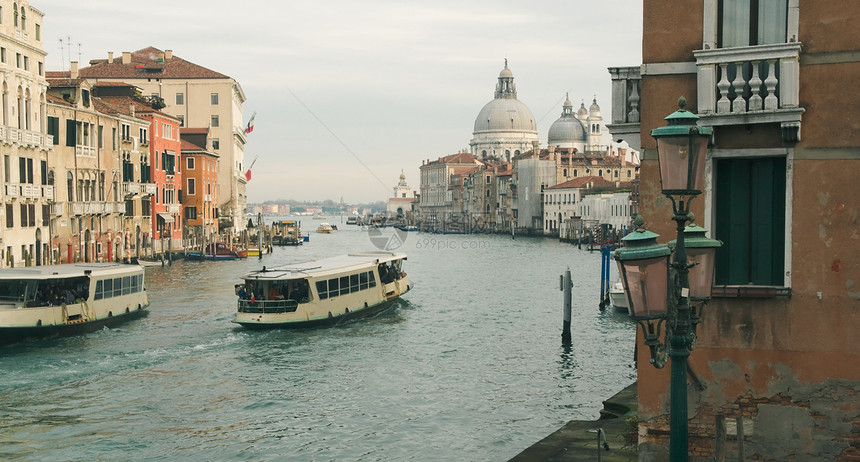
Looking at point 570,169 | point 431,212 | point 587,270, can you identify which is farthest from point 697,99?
point 431,212

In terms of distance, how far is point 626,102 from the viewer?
721cm

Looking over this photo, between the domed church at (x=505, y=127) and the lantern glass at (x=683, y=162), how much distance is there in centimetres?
14463

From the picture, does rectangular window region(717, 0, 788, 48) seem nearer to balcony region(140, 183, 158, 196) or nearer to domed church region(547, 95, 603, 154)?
balcony region(140, 183, 158, 196)

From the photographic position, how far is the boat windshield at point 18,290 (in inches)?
786

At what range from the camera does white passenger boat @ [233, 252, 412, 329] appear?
22484 mm

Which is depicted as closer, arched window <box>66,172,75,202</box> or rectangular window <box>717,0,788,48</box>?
rectangular window <box>717,0,788,48</box>

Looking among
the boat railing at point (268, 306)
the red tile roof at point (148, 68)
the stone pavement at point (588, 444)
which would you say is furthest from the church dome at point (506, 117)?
the stone pavement at point (588, 444)

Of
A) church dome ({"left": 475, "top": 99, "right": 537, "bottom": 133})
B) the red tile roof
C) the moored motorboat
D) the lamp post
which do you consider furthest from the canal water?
church dome ({"left": 475, "top": 99, "right": 537, "bottom": 133})

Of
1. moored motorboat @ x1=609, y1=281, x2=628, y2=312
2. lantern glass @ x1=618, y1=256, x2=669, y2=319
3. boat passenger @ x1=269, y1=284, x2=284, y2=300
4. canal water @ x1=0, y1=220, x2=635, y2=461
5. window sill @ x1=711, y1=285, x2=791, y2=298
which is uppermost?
lantern glass @ x1=618, y1=256, x2=669, y2=319

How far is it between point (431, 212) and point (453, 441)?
444ft

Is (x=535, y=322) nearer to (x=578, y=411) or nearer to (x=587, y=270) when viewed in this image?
(x=578, y=411)

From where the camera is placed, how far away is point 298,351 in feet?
66.4

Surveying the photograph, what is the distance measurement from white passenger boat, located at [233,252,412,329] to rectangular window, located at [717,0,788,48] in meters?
17.0

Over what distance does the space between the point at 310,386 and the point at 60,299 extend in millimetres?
7454
